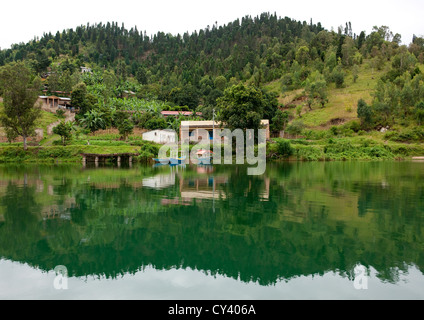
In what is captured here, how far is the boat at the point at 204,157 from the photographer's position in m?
38.5

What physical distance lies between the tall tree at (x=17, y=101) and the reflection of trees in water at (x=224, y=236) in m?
28.0

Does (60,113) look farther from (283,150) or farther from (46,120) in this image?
(283,150)

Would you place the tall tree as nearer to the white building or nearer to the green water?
the white building

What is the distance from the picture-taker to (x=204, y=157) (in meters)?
39.3

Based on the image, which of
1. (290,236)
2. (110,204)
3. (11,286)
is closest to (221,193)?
(110,204)

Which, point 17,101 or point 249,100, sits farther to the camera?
point 249,100

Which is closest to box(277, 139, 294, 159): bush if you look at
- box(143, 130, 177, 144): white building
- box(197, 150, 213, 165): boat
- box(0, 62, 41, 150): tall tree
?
box(197, 150, 213, 165): boat

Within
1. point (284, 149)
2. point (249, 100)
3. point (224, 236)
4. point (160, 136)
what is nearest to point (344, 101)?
point (284, 149)

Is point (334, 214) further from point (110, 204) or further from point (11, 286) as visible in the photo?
point (11, 286)

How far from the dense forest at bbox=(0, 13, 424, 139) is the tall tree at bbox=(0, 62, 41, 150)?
13147 millimetres

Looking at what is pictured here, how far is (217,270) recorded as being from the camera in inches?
278

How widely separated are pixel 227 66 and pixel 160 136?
64949 mm

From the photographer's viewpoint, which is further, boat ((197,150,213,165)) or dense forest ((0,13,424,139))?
dense forest ((0,13,424,139))

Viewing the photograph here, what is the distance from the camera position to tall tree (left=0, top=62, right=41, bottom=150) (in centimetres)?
3756
